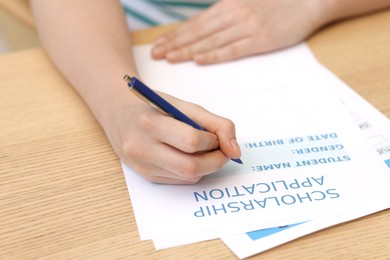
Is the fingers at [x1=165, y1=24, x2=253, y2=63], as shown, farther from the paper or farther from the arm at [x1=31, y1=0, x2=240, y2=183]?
the paper

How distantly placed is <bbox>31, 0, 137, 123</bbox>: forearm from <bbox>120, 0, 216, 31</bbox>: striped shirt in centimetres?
24

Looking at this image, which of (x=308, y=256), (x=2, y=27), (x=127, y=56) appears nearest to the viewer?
(x=308, y=256)

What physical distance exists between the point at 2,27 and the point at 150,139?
78 centimetres

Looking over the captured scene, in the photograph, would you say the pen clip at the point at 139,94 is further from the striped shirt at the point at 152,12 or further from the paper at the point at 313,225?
the striped shirt at the point at 152,12

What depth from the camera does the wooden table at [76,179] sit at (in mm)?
623

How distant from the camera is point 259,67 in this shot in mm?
901

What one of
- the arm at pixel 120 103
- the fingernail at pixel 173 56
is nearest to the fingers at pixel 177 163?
the arm at pixel 120 103

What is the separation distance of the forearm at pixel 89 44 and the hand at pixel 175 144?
0.32 ft

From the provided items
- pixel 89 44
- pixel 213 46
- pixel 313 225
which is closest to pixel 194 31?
pixel 213 46

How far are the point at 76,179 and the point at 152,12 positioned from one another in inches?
21.9

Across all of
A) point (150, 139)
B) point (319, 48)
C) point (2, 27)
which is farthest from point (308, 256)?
point (2, 27)

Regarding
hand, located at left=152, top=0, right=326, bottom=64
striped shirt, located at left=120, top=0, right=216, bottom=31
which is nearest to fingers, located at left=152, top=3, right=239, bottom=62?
hand, located at left=152, top=0, right=326, bottom=64

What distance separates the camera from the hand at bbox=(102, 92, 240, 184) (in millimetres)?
644

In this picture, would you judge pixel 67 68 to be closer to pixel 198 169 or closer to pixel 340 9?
pixel 198 169
